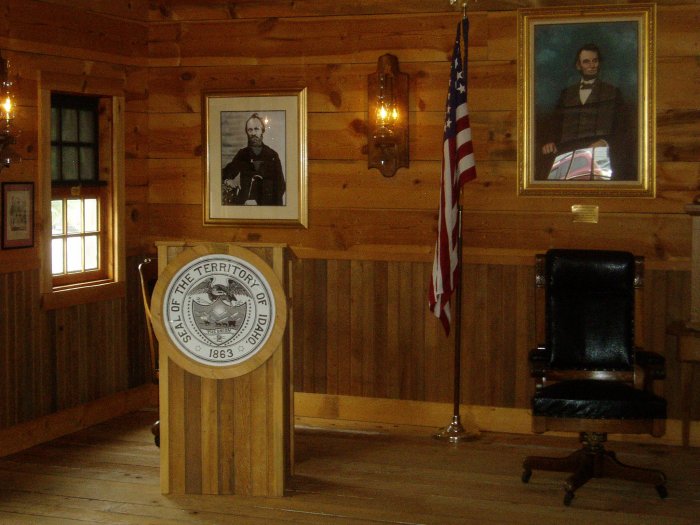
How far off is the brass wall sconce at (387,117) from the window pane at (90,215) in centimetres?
165

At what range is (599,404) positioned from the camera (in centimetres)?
450

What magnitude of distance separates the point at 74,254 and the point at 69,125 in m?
0.74

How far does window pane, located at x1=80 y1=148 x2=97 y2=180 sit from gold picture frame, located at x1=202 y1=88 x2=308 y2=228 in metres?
0.67

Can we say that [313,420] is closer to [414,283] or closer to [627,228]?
[414,283]

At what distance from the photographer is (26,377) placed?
545 centimetres

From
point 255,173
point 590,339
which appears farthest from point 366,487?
point 255,173

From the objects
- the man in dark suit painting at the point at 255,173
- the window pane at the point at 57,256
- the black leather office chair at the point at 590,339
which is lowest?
the black leather office chair at the point at 590,339

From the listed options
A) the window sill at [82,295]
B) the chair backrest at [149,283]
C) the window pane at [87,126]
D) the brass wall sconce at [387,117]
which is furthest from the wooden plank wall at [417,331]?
the window pane at [87,126]

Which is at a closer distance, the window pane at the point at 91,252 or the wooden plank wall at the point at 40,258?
the wooden plank wall at the point at 40,258

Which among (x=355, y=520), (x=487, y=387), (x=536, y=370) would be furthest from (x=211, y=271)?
(x=487, y=387)

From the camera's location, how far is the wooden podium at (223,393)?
14.9 ft

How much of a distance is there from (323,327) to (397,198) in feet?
2.95

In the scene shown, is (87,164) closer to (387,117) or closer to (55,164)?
(55,164)

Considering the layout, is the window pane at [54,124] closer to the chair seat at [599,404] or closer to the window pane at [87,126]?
the window pane at [87,126]
